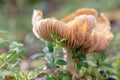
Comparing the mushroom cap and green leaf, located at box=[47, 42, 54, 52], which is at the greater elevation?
Answer: the mushroom cap

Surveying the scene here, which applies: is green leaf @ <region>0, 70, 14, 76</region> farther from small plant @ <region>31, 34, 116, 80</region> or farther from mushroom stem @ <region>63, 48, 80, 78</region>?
mushroom stem @ <region>63, 48, 80, 78</region>

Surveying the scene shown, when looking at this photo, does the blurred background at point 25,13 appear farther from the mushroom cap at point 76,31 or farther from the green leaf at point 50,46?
the green leaf at point 50,46

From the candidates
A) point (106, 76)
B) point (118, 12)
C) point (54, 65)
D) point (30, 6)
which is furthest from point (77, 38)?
point (30, 6)

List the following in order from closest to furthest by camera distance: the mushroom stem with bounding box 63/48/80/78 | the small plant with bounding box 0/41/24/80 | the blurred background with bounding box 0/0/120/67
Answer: the small plant with bounding box 0/41/24/80, the mushroom stem with bounding box 63/48/80/78, the blurred background with bounding box 0/0/120/67

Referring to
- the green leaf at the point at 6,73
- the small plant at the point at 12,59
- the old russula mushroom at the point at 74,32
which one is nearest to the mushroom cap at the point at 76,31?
the old russula mushroom at the point at 74,32

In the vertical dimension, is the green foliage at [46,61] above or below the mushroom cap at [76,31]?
below

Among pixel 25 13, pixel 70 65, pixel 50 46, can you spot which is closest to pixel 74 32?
pixel 50 46

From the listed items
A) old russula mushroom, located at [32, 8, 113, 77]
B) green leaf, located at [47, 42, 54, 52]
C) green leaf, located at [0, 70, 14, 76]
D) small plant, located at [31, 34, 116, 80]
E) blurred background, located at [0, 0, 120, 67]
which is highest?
blurred background, located at [0, 0, 120, 67]

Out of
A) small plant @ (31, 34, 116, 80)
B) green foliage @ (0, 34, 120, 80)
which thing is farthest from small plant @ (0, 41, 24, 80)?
small plant @ (31, 34, 116, 80)

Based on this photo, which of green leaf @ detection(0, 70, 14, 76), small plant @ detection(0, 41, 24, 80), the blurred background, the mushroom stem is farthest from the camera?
the blurred background
